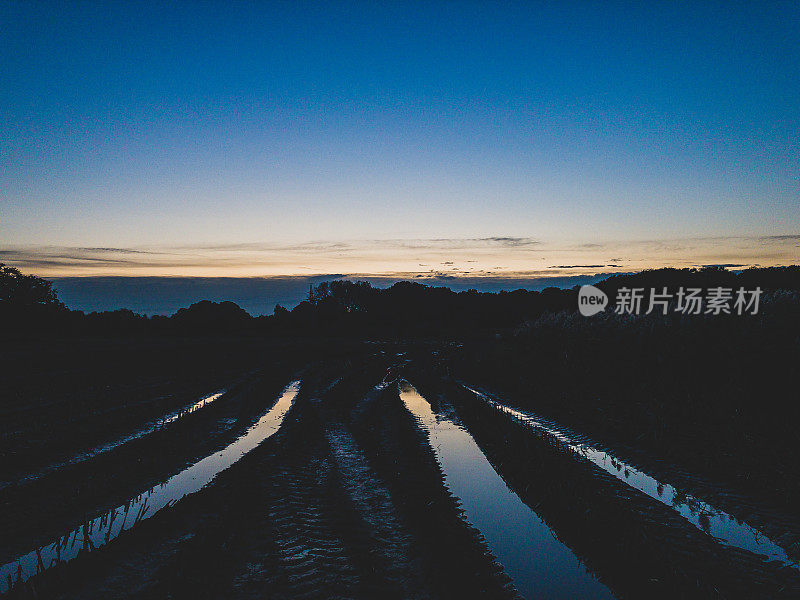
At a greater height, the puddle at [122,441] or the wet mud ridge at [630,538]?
the wet mud ridge at [630,538]

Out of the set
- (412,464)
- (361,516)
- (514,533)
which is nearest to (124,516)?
(361,516)

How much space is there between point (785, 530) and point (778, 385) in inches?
225

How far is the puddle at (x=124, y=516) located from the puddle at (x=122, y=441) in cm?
208

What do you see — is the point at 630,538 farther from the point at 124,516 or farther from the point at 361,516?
the point at 124,516

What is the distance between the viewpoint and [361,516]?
6980mm

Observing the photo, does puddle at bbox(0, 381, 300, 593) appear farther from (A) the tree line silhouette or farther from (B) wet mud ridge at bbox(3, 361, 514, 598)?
(A) the tree line silhouette

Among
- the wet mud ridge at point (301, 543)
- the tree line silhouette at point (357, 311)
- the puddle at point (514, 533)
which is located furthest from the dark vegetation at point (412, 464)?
the tree line silhouette at point (357, 311)

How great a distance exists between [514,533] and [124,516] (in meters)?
5.19

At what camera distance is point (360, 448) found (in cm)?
1083

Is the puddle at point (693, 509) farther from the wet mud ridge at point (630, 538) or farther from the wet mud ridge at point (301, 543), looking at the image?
the wet mud ridge at point (301, 543)

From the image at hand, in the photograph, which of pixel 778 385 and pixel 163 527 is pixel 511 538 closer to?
pixel 163 527

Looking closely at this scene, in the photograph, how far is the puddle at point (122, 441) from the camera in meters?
8.70

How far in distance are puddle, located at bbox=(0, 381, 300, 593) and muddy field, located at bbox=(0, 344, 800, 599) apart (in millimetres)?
31

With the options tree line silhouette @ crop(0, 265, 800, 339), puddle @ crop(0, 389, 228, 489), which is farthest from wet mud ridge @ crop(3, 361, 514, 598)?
tree line silhouette @ crop(0, 265, 800, 339)
